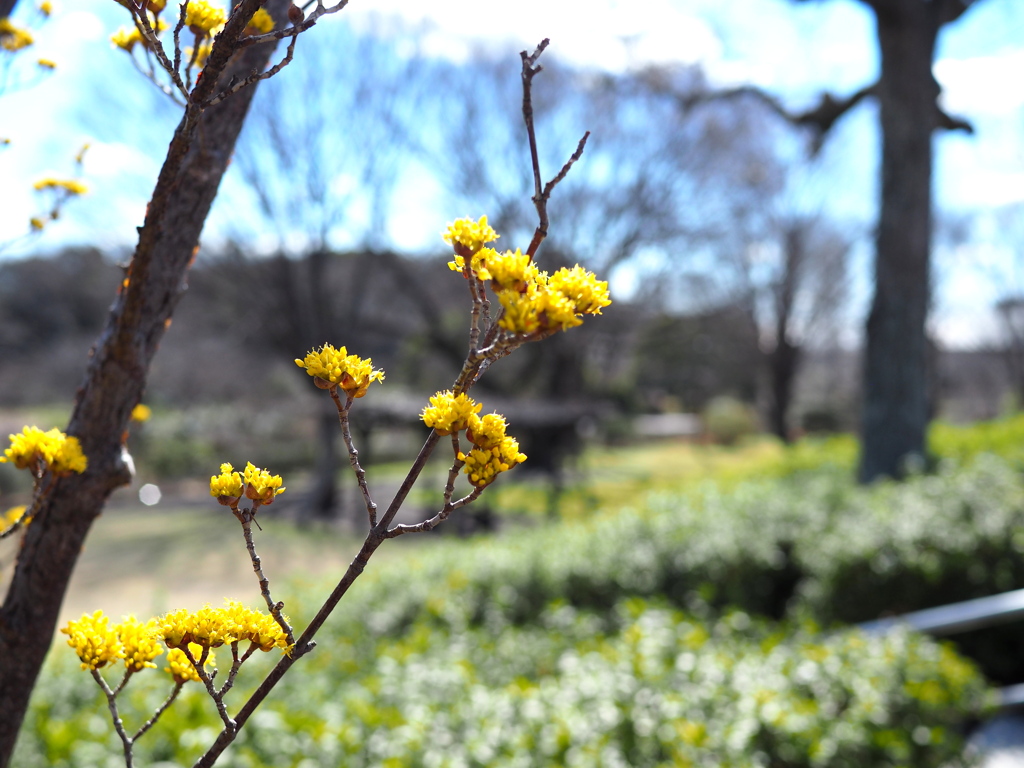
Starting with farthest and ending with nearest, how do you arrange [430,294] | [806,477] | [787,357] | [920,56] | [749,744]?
[787,357] → [430,294] → [806,477] → [920,56] → [749,744]

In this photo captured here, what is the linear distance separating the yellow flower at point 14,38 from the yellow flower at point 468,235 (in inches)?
44.3

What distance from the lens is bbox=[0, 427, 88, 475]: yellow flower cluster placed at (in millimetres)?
899

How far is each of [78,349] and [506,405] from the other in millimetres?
8859

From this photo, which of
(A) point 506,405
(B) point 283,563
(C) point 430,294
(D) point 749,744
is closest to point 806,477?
(D) point 749,744

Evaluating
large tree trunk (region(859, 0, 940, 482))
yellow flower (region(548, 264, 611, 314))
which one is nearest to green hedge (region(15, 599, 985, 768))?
yellow flower (region(548, 264, 611, 314))

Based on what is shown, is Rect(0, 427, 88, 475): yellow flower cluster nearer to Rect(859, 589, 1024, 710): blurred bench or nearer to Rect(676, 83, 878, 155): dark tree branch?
Rect(859, 589, 1024, 710): blurred bench

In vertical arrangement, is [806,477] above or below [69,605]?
above

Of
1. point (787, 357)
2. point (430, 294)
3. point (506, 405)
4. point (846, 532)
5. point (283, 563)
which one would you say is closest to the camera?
point (846, 532)

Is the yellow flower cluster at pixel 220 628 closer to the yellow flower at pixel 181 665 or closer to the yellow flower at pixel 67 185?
the yellow flower at pixel 181 665

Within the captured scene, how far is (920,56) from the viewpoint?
21.8 ft

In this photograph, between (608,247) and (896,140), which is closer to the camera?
(896,140)

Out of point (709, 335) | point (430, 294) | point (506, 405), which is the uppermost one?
point (709, 335)

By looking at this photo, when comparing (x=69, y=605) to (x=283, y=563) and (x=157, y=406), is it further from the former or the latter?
(x=157, y=406)

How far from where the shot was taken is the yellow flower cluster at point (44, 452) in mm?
899
